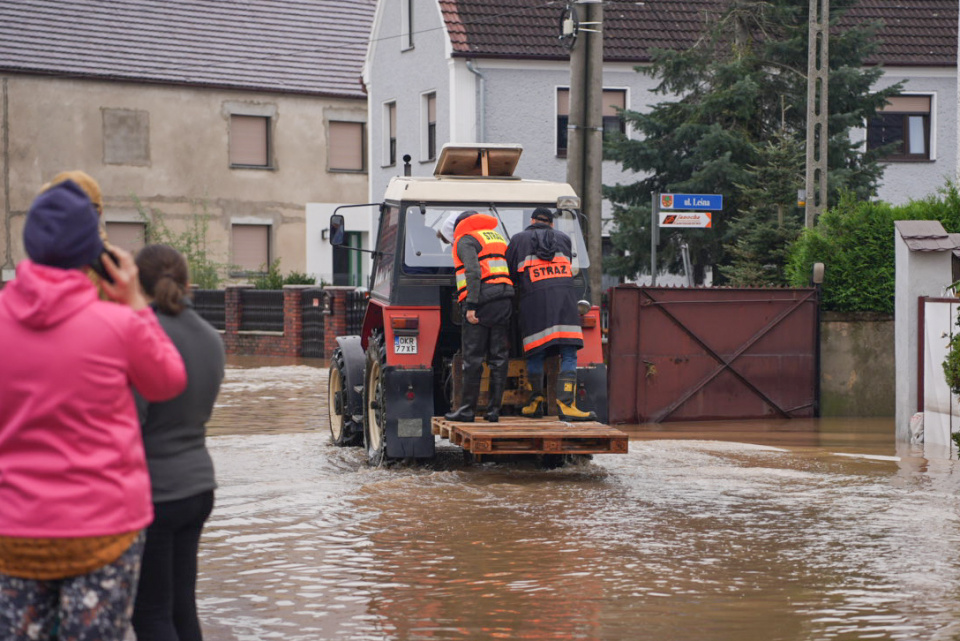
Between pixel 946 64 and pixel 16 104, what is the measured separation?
23257 mm

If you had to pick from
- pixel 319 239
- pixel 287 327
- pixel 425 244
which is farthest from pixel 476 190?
pixel 319 239

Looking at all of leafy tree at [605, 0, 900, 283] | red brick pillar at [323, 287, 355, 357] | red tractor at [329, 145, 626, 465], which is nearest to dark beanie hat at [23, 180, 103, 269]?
red tractor at [329, 145, 626, 465]

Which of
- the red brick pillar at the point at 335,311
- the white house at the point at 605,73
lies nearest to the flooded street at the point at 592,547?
the red brick pillar at the point at 335,311

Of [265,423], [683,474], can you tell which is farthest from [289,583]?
[265,423]

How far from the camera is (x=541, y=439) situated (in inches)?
447

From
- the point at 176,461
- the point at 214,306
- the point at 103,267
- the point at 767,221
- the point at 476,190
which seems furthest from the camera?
the point at 214,306

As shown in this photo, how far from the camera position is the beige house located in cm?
3934

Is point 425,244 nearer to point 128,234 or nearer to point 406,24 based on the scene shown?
point 406,24

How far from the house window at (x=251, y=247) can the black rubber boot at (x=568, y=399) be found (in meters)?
31.2

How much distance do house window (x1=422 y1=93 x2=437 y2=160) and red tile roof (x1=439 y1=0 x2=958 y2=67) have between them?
272 cm

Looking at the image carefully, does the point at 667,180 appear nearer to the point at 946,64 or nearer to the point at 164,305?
the point at 946,64

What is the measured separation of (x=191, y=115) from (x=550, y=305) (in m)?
30.9

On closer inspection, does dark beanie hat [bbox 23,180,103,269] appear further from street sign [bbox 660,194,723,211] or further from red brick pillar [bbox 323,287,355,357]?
red brick pillar [bbox 323,287,355,357]

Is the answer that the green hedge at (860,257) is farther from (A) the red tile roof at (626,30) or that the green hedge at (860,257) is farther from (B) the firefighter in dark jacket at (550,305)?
(A) the red tile roof at (626,30)
